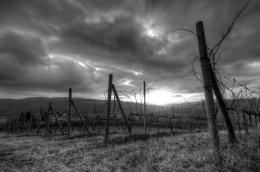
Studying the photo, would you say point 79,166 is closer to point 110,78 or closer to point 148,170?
point 148,170

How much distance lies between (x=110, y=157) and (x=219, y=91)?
3319 millimetres

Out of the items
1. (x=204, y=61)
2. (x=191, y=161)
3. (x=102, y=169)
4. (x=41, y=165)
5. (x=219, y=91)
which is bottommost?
(x=41, y=165)

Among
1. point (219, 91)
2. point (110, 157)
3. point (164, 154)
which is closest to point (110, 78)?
point (110, 157)

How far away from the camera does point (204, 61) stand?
3.08 m

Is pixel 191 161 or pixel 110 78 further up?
pixel 110 78

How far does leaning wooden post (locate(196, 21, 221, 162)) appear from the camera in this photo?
9.70 feet

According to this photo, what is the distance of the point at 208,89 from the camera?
3.01 metres

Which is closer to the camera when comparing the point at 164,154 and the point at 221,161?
the point at 221,161

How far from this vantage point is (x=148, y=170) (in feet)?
10.8

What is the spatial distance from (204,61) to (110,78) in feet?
17.6

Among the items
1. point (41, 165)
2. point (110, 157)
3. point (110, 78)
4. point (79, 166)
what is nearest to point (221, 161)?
point (110, 157)

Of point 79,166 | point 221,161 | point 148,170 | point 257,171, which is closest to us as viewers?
point 257,171

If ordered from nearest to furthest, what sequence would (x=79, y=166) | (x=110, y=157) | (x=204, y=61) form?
(x=204, y=61) < (x=79, y=166) < (x=110, y=157)

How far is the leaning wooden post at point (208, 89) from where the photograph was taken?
2955 millimetres
